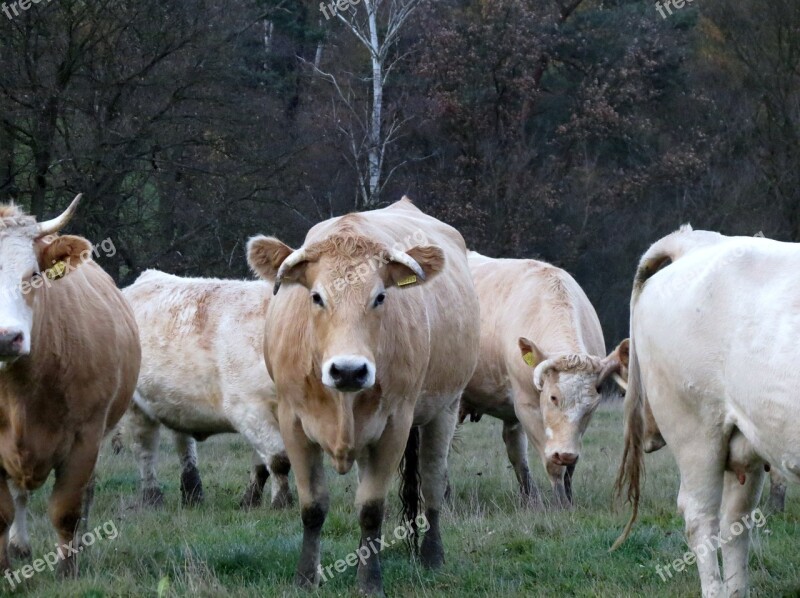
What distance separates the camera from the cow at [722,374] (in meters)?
4.71

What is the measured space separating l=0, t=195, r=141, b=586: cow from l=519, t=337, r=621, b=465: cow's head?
150 inches

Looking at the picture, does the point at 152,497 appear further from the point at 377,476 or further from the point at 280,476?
the point at 377,476

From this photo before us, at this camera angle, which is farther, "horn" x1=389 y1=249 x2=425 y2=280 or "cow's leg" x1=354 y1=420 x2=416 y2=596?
"cow's leg" x1=354 y1=420 x2=416 y2=596

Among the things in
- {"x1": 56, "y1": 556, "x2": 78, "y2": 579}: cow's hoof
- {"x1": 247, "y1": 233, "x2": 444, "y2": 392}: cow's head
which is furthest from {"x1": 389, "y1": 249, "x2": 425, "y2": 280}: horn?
{"x1": 56, "y1": 556, "x2": 78, "y2": 579}: cow's hoof

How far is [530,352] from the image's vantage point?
9.10 m

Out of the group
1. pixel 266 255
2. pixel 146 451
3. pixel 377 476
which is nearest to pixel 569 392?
pixel 377 476

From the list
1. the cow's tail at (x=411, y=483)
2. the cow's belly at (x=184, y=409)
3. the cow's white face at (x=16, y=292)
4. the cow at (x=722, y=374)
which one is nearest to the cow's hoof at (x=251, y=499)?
the cow's belly at (x=184, y=409)

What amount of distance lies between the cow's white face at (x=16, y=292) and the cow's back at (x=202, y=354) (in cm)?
368

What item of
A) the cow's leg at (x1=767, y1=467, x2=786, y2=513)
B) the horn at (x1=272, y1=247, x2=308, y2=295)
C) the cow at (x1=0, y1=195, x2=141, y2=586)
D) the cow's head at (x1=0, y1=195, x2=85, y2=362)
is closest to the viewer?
the cow's head at (x1=0, y1=195, x2=85, y2=362)

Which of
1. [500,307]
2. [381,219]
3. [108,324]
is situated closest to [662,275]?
[381,219]

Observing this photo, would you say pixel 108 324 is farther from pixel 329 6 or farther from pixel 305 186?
pixel 329 6

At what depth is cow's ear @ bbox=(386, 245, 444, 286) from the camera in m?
5.66

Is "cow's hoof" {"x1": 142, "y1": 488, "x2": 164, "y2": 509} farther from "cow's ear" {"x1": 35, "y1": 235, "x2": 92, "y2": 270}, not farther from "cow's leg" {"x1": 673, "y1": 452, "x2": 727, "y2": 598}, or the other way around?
"cow's leg" {"x1": 673, "y1": 452, "x2": 727, "y2": 598}

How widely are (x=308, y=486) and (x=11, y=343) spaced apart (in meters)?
1.71
